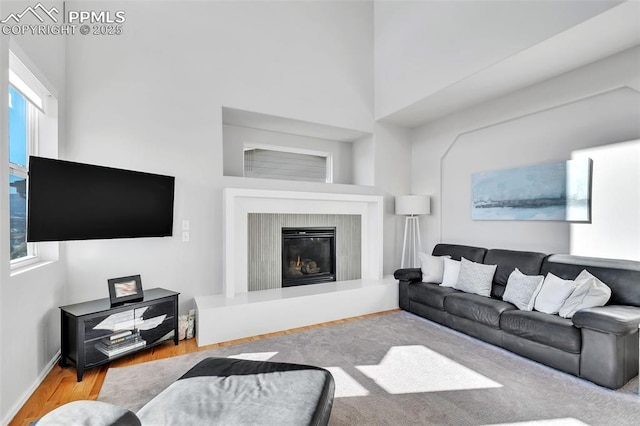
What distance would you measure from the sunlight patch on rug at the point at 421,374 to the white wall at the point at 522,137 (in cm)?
189

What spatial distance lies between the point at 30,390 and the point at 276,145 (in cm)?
357

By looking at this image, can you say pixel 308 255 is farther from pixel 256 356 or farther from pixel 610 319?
pixel 610 319

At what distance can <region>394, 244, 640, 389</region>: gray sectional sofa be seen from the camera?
2.26 meters

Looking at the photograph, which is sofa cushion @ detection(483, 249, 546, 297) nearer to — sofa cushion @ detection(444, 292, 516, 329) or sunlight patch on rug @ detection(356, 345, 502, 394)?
sofa cushion @ detection(444, 292, 516, 329)

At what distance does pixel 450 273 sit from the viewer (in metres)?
3.82

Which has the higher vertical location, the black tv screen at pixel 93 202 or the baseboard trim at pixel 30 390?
the black tv screen at pixel 93 202

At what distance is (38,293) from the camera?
241 centimetres

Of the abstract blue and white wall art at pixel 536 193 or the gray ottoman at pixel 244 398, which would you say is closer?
the gray ottoman at pixel 244 398

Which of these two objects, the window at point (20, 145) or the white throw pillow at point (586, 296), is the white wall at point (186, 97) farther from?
the white throw pillow at point (586, 296)

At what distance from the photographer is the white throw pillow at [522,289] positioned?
9.62 feet

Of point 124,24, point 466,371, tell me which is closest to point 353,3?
point 124,24

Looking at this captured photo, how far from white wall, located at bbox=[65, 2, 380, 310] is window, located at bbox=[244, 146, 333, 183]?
0.61 m

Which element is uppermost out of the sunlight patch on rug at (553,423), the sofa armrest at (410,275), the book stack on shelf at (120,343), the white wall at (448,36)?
the white wall at (448,36)

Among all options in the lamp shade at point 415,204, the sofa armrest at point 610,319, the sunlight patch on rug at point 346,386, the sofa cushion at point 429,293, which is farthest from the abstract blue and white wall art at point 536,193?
the sunlight patch on rug at point 346,386
